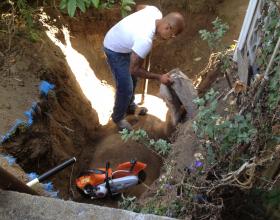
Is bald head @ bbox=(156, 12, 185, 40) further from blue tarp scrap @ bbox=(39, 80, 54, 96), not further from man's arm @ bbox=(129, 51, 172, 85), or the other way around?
blue tarp scrap @ bbox=(39, 80, 54, 96)

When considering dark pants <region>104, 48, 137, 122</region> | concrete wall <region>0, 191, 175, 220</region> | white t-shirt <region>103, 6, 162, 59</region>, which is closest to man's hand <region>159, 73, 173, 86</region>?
white t-shirt <region>103, 6, 162, 59</region>

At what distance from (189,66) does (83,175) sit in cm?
223

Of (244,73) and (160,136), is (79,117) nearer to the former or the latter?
(160,136)

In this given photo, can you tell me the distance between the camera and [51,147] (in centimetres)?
345

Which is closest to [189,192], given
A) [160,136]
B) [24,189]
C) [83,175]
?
[24,189]

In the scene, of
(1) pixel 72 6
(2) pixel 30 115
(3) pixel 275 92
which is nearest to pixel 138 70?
(1) pixel 72 6

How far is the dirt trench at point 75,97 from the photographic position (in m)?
3.30

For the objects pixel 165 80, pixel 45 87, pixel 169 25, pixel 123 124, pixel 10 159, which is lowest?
pixel 123 124

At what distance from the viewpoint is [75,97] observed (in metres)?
4.18

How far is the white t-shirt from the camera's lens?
3266 millimetres

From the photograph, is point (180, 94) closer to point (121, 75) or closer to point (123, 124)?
point (121, 75)

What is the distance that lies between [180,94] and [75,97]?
50.6 inches

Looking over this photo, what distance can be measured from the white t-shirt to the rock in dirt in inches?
18.9

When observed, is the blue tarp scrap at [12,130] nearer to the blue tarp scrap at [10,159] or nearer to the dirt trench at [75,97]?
the dirt trench at [75,97]
